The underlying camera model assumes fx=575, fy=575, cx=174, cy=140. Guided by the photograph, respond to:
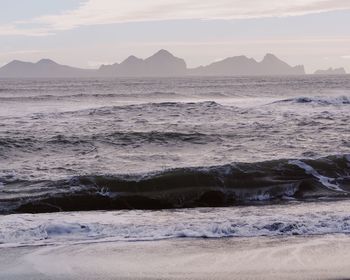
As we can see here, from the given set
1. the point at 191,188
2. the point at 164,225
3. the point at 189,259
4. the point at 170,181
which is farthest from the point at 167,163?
the point at 189,259

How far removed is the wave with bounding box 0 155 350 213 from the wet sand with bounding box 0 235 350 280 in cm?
403

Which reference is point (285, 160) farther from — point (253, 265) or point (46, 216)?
point (253, 265)

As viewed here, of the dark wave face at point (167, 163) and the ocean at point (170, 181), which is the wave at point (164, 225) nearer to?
the ocean at point (170, 181)

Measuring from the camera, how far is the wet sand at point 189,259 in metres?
8.09

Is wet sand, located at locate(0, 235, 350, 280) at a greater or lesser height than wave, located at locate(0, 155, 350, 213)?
greater

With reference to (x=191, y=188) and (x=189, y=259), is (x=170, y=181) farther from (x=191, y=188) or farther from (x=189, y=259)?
(x=189, y=259)

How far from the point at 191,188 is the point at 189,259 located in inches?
248

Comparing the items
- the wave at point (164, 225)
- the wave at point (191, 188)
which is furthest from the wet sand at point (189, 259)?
the wave at point (191, 188)

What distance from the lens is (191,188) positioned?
15117 mm

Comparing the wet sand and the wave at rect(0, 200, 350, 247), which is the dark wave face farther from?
the wet sand

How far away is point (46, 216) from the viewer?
1211 cm

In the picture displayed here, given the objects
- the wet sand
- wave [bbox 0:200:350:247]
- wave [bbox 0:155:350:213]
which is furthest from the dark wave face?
the wet sand

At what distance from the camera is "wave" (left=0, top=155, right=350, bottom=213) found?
13.8 metres

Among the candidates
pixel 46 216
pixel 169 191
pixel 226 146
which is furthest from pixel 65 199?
pixel 226 146
